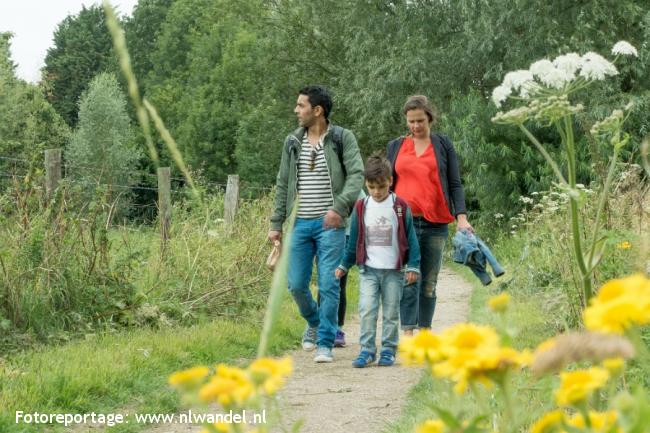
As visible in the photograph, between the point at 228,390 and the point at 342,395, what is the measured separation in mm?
4780

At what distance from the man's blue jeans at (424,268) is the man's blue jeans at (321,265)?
512mm

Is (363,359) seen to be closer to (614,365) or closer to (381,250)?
(381,250)

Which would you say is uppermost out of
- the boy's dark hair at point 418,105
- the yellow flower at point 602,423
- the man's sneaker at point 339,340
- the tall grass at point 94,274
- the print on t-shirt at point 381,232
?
the boy's dark hair at point 418,105

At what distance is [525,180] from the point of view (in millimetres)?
19531

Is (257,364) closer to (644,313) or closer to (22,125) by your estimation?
(644,313)

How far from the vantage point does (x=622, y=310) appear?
2.95 ft

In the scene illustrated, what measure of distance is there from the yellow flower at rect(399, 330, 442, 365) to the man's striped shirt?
5.89m

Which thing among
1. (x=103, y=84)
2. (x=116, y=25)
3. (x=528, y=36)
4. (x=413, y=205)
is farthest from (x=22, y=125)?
(x=116, y=25)

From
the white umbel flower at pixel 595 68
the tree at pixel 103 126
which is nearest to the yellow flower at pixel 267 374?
the white umbel flower at pixel 595 68

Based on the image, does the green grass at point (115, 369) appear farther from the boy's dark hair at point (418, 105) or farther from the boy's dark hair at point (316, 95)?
the boy's dark hair at point (418, 105)

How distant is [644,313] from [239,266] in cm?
840

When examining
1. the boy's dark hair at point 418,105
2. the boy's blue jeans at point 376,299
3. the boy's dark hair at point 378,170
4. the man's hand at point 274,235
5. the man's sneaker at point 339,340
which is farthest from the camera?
the man's sneaker at point 339,340

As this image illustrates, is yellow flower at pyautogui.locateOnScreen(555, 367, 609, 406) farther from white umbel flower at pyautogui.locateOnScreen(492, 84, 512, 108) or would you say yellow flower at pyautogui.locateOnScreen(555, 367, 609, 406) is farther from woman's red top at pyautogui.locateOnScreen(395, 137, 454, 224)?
woman's red top at pyautogui.locateOnScreen(395, 137, 454, 224)

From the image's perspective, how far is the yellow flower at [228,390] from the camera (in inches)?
38.5
